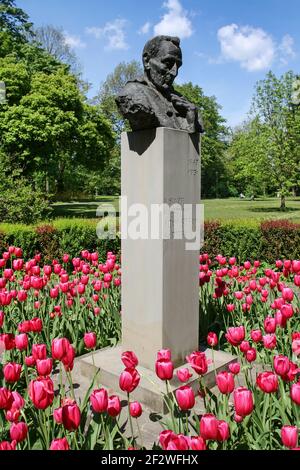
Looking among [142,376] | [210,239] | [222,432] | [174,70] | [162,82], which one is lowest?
[142,376]

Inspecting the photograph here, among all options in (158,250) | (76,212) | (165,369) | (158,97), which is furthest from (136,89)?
(76,212)

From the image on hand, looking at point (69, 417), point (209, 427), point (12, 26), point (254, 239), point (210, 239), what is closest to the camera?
point (209, 427)

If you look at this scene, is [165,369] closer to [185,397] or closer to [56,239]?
[185,397]

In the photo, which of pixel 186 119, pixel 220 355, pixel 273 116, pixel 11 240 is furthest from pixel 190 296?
pixel 273 116

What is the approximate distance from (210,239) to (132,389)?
856cm

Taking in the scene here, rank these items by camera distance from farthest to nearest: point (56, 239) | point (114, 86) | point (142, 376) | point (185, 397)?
point (114, 86), point (56, 239), point (142, 376), point (185, 397)

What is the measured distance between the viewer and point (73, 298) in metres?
5.50

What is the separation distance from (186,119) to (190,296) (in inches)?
69.2

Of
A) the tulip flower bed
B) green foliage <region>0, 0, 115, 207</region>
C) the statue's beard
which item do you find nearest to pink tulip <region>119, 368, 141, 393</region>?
the tulip flower bed

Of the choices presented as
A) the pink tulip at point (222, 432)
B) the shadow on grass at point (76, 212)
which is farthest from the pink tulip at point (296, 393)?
the shadow on grass at point (76, 212)

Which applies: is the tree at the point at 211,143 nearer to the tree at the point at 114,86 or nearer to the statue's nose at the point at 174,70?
the tree at the point at 114,86

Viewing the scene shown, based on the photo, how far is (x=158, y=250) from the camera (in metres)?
3.85

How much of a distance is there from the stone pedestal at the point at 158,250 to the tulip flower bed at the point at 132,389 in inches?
26.7

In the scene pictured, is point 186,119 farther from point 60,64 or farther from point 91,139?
point 60,64
